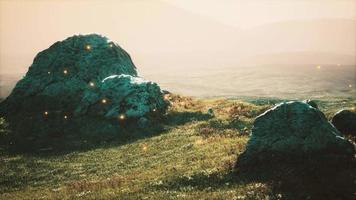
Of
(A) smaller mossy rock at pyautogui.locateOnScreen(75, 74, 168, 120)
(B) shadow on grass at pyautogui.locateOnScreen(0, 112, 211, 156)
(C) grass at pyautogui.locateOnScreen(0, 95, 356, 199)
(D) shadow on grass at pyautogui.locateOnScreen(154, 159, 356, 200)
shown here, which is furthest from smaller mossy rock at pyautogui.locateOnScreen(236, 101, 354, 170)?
(A) smaller mossy rock at pyautogui.locateOnScreen(75, 74, 168, 120)

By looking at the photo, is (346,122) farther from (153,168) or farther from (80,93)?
(80,93)

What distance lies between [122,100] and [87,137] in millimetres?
6222

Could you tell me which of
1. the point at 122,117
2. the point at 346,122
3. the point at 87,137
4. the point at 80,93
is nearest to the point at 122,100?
the point at 122,117

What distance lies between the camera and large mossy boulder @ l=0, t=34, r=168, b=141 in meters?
44.0

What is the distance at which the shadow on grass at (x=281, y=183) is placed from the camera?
19.2m

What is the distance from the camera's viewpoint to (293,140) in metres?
23.6

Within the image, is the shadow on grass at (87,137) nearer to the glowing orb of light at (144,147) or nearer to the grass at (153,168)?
the grass at (153,168)

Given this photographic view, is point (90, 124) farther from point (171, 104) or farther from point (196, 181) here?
point (196, 181)

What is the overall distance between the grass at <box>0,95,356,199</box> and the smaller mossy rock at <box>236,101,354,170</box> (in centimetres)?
180

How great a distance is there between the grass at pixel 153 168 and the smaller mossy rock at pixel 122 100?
3.01 m

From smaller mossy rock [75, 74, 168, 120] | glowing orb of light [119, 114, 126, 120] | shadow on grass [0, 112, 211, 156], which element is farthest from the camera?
smaller mossy rock [75, 74, 168, 120]

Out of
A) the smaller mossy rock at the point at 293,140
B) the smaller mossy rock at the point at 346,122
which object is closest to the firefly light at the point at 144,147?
the smaller mossy rock at the point at 293,140

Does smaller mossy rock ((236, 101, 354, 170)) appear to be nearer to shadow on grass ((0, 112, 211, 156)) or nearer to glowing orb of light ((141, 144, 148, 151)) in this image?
glowing orb of light ((141, 144, 148, 151))

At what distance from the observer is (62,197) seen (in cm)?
2288
